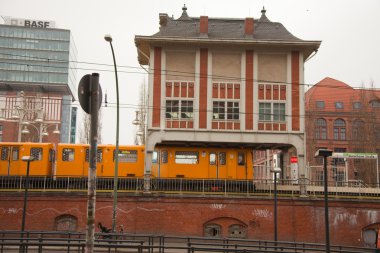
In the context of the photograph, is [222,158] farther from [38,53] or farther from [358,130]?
[38,53]

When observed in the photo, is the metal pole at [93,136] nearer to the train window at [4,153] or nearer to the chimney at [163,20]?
the train window at [4,153]

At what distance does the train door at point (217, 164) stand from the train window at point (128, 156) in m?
5.29

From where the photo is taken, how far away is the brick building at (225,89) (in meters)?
32.2

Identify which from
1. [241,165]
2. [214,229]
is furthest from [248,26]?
[214,229]

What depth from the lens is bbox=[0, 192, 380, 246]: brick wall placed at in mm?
29391

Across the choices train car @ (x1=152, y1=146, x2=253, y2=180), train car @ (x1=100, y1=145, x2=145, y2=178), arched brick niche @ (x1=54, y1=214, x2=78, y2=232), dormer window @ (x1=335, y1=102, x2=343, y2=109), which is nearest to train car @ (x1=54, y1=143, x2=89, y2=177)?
train car @ (x1=100, y1=145, x2=145, y2=178)

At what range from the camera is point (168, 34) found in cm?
3331

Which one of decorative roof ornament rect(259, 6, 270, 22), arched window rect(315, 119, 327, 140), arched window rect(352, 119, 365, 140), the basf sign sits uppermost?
the basf sign

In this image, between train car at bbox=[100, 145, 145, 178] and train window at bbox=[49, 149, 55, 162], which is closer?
train car at bbox=[100, 145, 145, 178]

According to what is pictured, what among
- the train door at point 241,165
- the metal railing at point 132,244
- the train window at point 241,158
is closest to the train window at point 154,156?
the train door at point 241,165

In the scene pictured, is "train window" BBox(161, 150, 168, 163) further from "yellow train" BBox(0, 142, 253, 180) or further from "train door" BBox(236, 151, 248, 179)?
"train door" BBox(236, 151, 248, 179)

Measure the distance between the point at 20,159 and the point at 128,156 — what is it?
7.22 metres

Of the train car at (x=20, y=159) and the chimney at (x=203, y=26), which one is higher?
the chimney at (x=203, y=26)

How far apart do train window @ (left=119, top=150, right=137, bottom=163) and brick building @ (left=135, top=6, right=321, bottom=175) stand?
4.83ft
